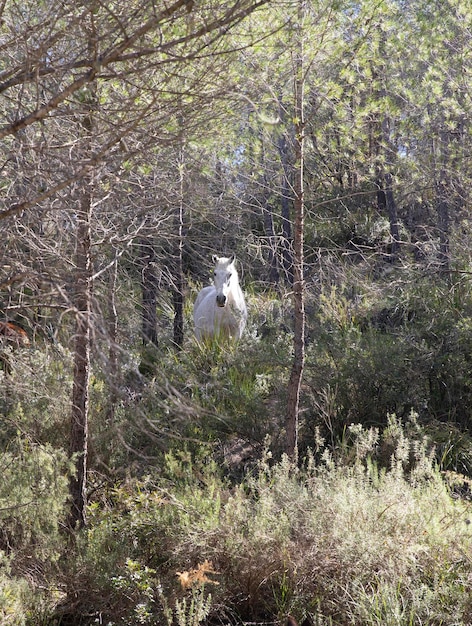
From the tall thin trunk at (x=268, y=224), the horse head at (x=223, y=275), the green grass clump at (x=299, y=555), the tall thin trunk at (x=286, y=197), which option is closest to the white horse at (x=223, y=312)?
the horse head at (x=223, y=275)

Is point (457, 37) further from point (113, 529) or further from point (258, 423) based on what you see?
point (113, 529)

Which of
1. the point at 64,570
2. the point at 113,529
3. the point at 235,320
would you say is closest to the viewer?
the point at 64,570

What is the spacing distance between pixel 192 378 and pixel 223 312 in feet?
7.23

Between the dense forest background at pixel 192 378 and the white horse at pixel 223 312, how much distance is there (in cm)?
133

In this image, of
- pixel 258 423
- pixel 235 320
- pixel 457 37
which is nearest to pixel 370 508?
pixel 258 423

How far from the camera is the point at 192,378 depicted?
8.21 meters

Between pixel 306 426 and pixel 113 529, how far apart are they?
2855 millimetres

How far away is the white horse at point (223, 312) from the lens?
10148 millimetres

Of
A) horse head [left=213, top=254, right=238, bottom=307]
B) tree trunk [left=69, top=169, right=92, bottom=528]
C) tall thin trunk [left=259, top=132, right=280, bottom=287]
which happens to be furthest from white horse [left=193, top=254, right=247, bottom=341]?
tree trunk [left=69, top=169, right=92, bottom=528]

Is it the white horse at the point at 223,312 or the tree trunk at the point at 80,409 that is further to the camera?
the white horse at the point at 223,312

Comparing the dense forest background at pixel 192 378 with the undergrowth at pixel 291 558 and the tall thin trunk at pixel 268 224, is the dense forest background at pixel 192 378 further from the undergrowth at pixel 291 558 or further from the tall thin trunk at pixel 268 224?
the tall thin trunk at pixel 268 224

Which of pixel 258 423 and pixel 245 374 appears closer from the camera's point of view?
pixel 258 423

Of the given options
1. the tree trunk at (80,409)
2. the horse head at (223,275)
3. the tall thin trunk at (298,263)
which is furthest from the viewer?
the horse head at (223,275)

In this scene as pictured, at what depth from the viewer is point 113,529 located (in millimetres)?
5520
